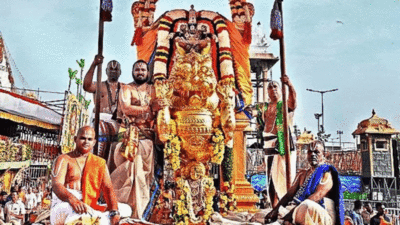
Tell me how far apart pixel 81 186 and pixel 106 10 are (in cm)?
282

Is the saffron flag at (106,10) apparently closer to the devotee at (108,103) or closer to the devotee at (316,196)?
the devotee at (108,103)

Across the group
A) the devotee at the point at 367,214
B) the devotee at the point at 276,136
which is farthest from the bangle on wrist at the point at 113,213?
the devotee at the point at 367,214

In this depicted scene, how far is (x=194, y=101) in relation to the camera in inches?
225

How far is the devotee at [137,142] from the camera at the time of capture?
16.6ft

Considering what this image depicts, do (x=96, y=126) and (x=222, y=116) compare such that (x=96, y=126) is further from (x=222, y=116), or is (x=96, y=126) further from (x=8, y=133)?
(x=8, y=133)

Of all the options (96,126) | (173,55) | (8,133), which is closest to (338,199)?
(96,126)

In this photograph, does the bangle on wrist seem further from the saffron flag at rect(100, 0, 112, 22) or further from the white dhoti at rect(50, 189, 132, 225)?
the saffron flag at rect(100, 0, 112, 22)

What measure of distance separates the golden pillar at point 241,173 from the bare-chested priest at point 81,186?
9.47 feet

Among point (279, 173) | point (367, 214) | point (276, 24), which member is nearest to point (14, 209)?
point (279, 173)

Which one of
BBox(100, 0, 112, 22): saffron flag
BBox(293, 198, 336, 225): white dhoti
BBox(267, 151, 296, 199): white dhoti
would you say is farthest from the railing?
BBox(100, 0, 112, 22): saffron flag

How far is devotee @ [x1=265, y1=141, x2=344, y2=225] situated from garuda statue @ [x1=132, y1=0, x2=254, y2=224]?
1.81m

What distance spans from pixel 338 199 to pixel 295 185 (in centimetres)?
40

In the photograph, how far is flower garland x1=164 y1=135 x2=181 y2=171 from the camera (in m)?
5.51

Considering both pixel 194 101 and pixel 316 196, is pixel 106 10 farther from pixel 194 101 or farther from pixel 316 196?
pixel 316 196
